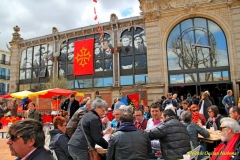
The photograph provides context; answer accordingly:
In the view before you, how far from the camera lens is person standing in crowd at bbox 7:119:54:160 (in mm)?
1766

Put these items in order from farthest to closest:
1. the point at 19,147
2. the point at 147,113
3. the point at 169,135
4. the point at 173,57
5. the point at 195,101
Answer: the point at 173,57, the point at 195,101, the point at 147,113, the point at 169,135, the point at 19,147

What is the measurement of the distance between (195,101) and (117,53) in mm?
9605

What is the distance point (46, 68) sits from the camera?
21859 mm

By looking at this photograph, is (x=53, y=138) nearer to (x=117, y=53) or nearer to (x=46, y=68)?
(x=117, y=53)

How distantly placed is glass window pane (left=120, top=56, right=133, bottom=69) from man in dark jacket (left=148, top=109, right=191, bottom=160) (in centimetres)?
1457

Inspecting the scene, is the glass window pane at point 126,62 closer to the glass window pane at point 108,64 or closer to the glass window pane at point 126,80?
the glass window pane at point 126,80

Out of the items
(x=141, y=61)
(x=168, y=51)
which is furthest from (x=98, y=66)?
Answer: (x=168, y=51)

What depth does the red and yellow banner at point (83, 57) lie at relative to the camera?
63.4 feet

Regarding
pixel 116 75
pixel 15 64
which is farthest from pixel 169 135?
pixel 15 64

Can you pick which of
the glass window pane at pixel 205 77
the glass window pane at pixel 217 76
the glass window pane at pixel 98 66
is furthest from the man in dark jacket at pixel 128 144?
the glass window pane at pixel 98 66

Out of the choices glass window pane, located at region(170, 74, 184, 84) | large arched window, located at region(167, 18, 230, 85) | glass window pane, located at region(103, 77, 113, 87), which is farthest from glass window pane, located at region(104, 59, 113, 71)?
glass window pane, located at region(170, 74, 184, 84)

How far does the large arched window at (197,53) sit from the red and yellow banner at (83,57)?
7964mm

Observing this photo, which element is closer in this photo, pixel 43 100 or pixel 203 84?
pixel 203 84

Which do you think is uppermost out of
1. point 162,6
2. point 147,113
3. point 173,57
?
point 162,6
